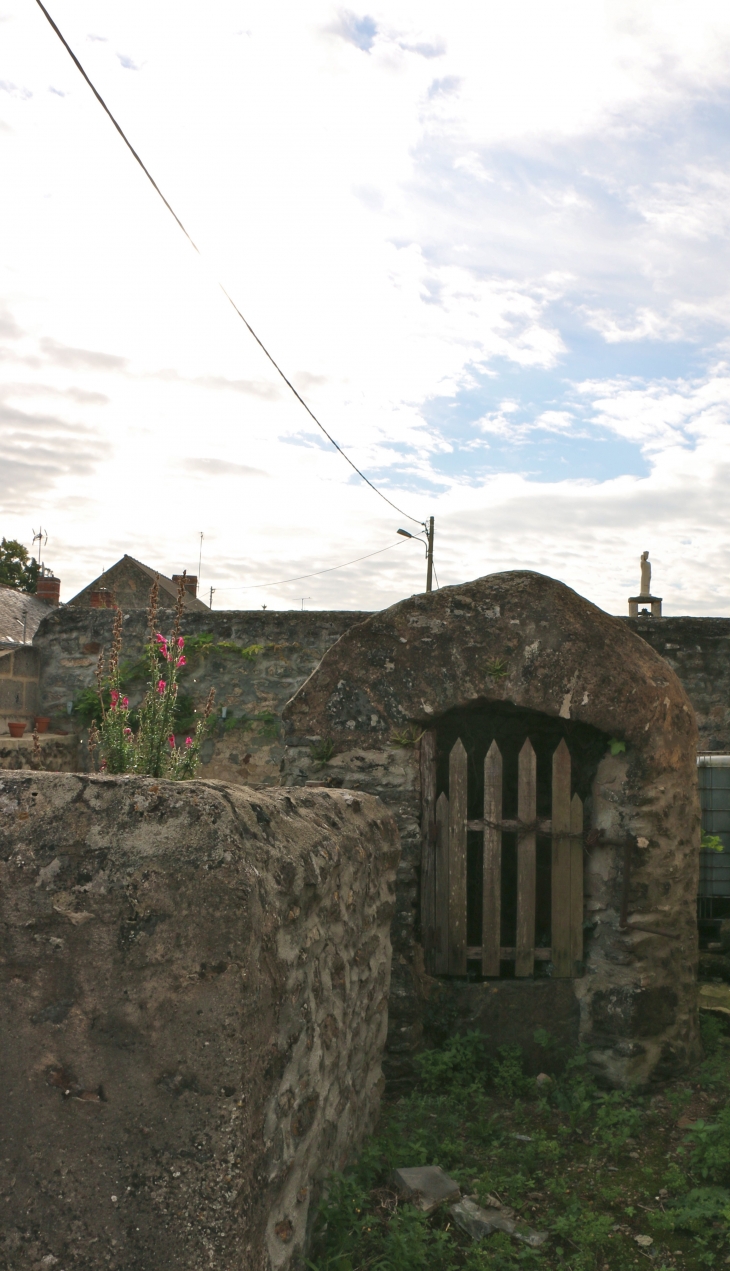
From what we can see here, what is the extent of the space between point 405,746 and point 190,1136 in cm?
298

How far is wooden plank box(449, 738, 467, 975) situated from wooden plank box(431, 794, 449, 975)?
20 mm

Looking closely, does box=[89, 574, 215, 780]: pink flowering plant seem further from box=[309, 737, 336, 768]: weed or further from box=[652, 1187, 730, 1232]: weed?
box=[652, 1187, 730, 1232]: weed

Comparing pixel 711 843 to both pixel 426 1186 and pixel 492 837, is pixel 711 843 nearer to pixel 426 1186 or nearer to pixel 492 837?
pixel 492 837

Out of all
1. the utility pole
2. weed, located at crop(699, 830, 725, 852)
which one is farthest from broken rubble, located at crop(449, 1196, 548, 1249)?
the utility pole

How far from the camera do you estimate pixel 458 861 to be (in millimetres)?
4777

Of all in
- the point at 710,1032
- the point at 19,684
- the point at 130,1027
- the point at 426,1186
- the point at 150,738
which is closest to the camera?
the point at 130,1027

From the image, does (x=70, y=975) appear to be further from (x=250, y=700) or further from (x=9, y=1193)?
(x=250, y=700)

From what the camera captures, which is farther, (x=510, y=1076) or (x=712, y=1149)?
(x=510, y=1076)

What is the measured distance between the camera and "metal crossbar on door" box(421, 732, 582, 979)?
15.5 feet

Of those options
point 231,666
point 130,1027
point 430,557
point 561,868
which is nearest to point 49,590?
point 430,557

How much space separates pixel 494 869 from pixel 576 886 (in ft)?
1.37

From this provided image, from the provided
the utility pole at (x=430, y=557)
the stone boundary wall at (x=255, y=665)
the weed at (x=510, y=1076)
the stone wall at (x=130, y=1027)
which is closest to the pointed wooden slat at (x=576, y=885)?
the weed at (x=510, y=1076)

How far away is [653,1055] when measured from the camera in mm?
4520

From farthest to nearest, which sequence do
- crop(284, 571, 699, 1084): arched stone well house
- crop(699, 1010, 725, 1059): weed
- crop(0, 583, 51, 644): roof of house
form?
crop(0, 583, 51, 644): roof of house → crop(699, 1010, 725, 1059): weed → crop(284, 571, 699, 1084): arched stone well house
